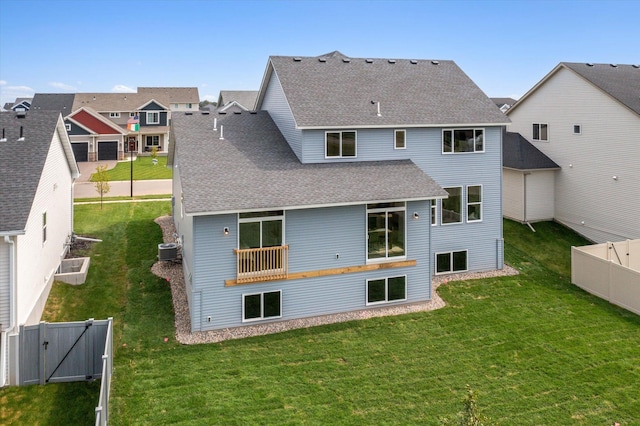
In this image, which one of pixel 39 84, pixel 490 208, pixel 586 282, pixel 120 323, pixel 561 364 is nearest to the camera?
pixel 561 364

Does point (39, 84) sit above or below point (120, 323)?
above

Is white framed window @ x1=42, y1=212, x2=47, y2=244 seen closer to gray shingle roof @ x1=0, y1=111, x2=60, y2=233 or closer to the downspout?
gray shingle roof @ x1=0, y1=111, x2=60, y2=233

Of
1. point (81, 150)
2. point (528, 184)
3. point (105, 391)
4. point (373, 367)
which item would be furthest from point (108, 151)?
point (373, 367)

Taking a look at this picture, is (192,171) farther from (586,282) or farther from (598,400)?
(586,282)

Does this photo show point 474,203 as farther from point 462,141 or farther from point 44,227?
point 44,227

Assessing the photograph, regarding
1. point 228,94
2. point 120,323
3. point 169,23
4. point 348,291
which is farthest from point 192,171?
point 228,94

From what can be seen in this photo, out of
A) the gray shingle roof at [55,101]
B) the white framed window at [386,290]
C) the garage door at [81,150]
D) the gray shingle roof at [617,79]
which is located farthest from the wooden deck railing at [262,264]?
the gray shingle roof at [55,101]

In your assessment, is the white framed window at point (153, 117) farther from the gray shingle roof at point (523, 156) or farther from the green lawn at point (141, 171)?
the gray shingle roof at point (523, 156)
